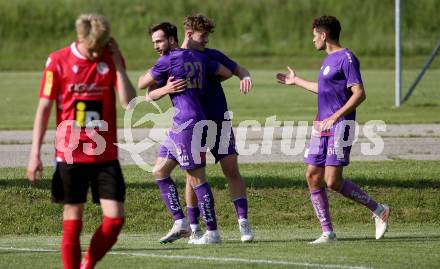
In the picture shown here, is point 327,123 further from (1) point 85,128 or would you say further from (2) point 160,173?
(1) point 85,128

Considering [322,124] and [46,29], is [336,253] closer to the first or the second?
[322,124]

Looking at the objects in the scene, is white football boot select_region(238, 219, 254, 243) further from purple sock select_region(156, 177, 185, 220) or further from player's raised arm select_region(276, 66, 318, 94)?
player's raised arm select_region(276, 66, 318, 94)

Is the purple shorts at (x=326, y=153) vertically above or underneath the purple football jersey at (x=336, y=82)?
underneath

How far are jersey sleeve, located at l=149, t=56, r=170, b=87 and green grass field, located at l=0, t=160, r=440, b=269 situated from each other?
157cm

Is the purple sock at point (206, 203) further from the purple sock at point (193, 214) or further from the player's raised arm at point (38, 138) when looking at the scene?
the player's raised arm at point (38, 138)

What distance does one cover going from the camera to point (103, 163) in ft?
26.3

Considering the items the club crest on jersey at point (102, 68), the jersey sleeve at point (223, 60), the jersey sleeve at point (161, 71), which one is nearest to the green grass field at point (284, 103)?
the jersey sleeve at point (223, 60)

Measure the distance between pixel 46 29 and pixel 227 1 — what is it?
1189 centimetres

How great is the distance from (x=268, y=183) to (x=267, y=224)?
1.25 m

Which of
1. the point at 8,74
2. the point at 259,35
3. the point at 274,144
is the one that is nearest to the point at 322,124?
the point at 274,144

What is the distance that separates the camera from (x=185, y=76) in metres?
10.6

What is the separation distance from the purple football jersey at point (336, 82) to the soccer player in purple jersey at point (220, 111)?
726 mm

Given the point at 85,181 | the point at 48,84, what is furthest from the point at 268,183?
the point at 48,84

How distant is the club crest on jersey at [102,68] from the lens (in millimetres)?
7945
